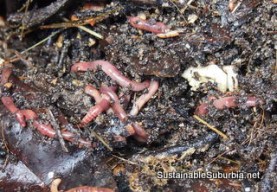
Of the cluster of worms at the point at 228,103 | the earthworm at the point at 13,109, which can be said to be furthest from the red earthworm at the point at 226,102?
the earthworm at the point at 13,109

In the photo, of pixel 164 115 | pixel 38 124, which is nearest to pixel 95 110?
pixel 38 124

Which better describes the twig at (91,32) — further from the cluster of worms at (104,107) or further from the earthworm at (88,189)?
the earthworm at (88,189)

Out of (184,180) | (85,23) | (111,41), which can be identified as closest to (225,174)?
(184,180)

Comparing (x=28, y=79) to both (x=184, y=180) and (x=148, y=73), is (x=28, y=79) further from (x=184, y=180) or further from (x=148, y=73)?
(x=184, y=180)

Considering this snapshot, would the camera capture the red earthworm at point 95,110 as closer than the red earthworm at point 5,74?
Yes

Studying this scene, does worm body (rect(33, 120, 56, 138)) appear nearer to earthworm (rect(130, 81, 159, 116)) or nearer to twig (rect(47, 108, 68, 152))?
twig (rect(47, 108, 68, 152))

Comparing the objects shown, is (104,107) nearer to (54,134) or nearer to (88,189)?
(54,134)
